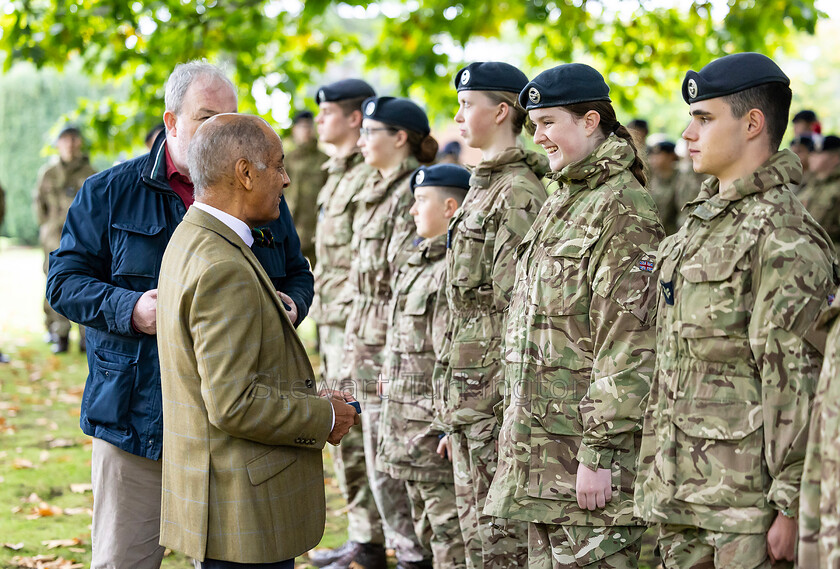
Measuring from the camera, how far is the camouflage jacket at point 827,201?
31.6 ft

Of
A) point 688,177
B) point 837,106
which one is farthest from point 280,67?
point 837,106

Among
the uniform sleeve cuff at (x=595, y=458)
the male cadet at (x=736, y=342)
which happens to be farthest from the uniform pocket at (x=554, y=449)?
the male cadet at (x=736, y=342)

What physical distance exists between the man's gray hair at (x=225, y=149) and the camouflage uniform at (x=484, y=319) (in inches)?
50.4

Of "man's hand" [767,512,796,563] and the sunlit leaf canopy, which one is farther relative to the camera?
the sunlit leaf canopy

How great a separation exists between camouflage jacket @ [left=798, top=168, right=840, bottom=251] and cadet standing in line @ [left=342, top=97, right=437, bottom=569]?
5818mm

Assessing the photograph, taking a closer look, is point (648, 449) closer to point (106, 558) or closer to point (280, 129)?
point (106, 558)

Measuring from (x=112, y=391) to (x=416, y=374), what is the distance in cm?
168

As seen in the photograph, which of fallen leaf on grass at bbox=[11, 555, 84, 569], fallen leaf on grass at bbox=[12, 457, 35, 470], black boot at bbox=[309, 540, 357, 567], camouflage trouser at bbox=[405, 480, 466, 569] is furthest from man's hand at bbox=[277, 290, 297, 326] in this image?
fallen leaf on grass at bbox=[12, 457, 35, 470]

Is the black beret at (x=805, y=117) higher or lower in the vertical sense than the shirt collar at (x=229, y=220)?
higher

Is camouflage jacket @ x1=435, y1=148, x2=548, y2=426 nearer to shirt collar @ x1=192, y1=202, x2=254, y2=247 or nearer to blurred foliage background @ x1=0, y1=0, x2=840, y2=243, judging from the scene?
shirt collar @ x1=192, y1=202, x2=254, y2=247

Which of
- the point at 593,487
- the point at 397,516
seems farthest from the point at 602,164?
the point at 397,516

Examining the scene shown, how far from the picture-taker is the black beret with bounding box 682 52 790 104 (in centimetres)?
265

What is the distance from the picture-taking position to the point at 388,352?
4.81m

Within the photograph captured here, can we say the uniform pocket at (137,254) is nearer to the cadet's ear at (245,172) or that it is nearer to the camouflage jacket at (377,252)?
the cadet's ear at (245,172)
